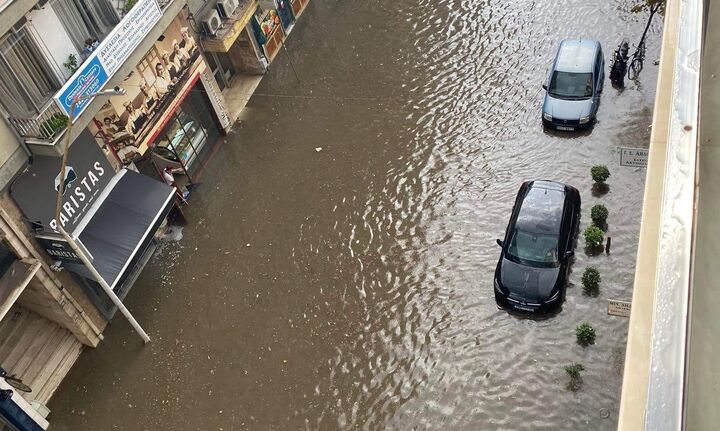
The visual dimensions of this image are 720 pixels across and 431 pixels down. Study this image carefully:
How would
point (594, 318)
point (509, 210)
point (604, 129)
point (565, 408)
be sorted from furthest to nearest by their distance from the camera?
1. point (604, 129)
2. point (509, 210)
3. point (594, 318)
4. point (565, 408)

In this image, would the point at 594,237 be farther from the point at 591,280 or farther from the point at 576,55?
the point at 576,55

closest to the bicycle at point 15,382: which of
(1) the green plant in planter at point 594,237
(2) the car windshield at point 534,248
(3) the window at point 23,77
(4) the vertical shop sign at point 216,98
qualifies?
(3) the window at point 23,77

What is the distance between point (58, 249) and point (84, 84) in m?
4.22

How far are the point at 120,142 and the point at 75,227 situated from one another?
3.00 meters

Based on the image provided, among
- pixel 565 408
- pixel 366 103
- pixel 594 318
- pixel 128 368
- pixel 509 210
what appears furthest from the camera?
pixel 366 103

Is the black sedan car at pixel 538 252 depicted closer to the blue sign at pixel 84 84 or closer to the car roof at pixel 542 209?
the car roof at pixel 542 209

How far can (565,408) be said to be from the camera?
13711 millimetres

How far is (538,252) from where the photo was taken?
51.2 feet

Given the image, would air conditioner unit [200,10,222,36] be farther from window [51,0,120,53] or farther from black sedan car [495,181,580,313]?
black sedan car [495,181,580,313]

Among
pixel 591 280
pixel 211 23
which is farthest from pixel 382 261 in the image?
pixel 211 23

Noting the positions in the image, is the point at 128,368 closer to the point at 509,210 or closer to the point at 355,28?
the point at 509,210

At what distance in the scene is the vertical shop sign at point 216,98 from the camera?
2133 centimetres

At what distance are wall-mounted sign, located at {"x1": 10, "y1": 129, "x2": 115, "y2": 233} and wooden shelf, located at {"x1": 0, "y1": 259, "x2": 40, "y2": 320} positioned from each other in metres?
0.95

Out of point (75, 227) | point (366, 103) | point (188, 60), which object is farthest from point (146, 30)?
point (366, 103)
